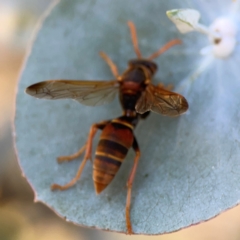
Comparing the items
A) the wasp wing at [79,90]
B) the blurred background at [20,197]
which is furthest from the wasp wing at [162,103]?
the blurred background at [20,197]

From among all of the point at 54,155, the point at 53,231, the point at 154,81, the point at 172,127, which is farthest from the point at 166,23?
the point at 53,231

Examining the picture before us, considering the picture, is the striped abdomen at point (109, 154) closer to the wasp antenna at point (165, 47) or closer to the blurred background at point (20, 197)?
the wasp antenna at point (165, 47)

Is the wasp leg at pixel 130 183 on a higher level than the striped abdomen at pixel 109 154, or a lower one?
lower

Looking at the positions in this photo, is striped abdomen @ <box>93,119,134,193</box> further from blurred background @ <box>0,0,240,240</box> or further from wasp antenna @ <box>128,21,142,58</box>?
blurred background @ <box>0,0,240,240</box>

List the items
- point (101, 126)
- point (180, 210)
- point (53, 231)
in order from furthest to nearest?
point (53, 231) → point (101, 126) → point (180, 210)

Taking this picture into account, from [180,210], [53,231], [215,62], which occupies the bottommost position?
[53,231]

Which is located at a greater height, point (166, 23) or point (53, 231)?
point (166, 23)

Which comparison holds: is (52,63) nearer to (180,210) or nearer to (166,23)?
(166,23)
